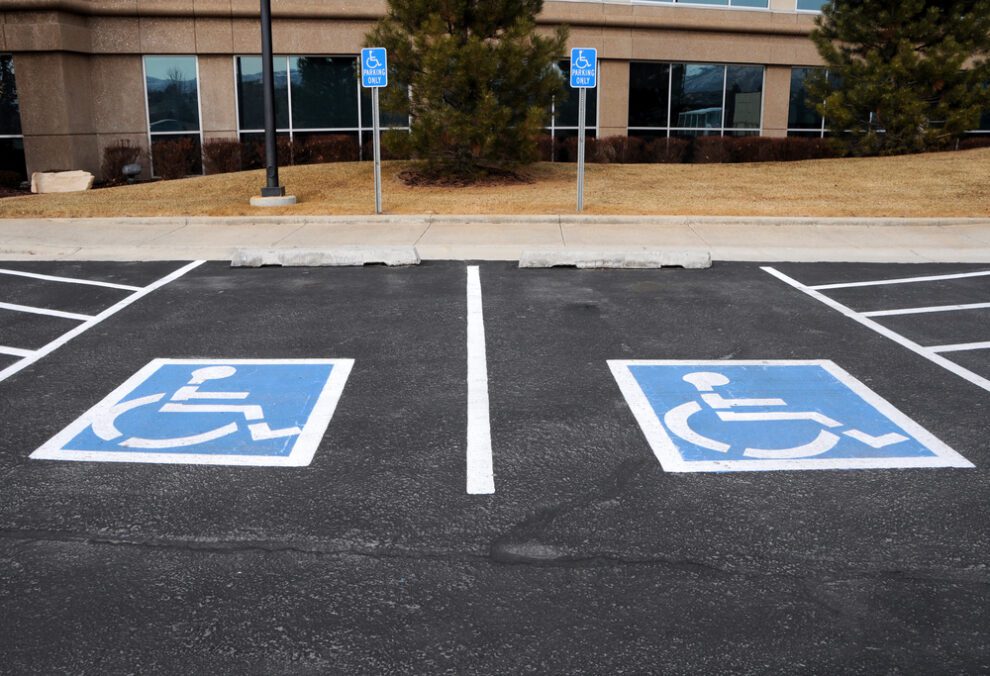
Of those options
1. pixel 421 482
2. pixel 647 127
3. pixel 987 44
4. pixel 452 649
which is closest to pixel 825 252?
pixel 421 482

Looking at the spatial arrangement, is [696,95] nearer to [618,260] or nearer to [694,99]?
[694,99]

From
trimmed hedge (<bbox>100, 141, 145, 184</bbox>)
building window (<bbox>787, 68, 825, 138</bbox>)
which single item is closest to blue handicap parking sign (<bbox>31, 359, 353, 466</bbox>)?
trimmed hedge (<bbox>100, 141, 145, 184</bbox>)

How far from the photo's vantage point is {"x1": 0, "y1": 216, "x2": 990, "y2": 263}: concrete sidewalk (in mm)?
10930

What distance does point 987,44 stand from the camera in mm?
20297

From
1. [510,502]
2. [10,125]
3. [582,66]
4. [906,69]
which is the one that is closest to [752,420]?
[510,502]

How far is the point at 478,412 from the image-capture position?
541cm

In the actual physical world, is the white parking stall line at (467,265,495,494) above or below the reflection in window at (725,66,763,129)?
below

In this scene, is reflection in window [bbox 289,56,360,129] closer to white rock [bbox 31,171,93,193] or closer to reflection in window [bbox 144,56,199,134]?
reflection in window [bbox 144,56,199,134]

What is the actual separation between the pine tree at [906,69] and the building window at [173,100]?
15.2 meters

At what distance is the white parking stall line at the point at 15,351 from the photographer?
6676mm

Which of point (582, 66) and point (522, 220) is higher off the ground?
point (582, 66)

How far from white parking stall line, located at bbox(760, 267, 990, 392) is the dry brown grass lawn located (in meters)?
4.86

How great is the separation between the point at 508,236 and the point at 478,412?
22.4 feet

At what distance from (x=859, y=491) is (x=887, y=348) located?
9.51 feet
